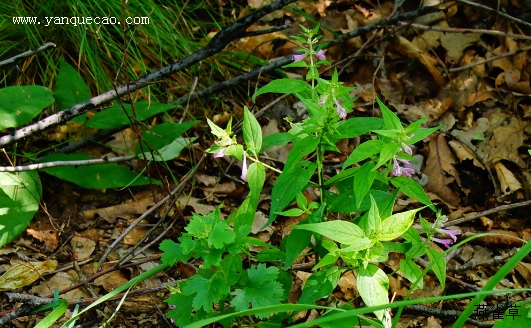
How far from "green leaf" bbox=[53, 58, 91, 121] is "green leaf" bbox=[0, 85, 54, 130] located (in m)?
0.10

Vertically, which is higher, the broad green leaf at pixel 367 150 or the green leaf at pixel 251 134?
the green leaf at pixel 251 134

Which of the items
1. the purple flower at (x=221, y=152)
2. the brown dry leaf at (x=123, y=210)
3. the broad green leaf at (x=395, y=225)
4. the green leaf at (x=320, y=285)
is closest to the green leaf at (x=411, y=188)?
the broad green leaf at (x=395, y=225)

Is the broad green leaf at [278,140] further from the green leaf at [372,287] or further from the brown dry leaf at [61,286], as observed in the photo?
the brown dry leaf at [61,286]

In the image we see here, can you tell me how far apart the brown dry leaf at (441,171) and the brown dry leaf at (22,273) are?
1.94 meters

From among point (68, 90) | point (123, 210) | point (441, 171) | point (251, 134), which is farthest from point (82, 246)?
point (441, 171)

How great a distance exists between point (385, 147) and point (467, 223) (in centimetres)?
138

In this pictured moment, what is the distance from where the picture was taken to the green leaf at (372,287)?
63.3 inches

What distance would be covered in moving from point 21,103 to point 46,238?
0.65m

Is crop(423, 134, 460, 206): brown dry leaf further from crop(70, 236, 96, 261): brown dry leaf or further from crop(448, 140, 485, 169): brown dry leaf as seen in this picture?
crop(70, 236, 96, 261): brown dry leaf

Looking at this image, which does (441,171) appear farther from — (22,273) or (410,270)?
(22,273)

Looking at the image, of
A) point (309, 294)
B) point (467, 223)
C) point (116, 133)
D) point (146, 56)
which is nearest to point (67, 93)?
point (116, 133)

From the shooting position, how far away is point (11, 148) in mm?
2881

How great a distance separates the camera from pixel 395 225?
1631 millimetres

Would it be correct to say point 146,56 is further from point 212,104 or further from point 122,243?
point 122,243
